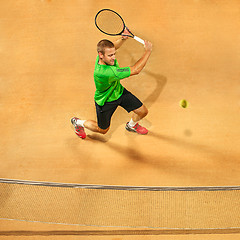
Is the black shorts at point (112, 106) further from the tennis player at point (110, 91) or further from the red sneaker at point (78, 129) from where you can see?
the red sneaker at point (78, 129)

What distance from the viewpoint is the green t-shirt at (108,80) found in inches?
136

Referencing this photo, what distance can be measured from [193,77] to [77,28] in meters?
2.69

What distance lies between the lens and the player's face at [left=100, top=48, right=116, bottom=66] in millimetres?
3338

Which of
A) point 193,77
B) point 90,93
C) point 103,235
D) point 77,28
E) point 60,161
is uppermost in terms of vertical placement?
point 77,28

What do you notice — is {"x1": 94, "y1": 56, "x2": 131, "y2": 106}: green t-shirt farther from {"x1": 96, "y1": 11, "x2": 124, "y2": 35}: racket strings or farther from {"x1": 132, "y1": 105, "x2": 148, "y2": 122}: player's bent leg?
{"x1": 96, "y1": 11, "x2": 124, "y2": 35}: racket strings

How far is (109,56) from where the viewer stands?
3391mm

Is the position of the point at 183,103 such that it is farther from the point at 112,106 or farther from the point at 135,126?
the point at 112,106

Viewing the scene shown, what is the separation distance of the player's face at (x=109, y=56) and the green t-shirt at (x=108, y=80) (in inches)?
2.5

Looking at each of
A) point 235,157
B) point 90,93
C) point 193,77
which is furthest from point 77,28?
point 235,157

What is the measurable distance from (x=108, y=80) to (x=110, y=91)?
281mm

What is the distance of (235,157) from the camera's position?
14.4 feet

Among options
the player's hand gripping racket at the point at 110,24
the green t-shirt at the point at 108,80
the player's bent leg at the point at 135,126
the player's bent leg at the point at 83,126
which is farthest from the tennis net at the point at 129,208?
the player's hand gripping racket at the point at 110,24

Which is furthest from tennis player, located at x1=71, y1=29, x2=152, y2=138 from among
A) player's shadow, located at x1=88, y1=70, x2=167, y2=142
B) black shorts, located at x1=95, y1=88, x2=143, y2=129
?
player's shadow, located at x1=88, y1=70, x2=167, y2=142

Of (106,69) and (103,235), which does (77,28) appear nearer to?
(106,69)
